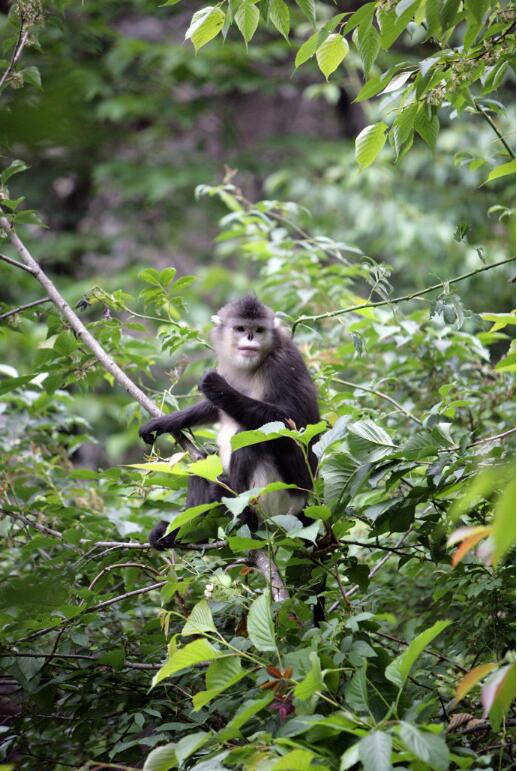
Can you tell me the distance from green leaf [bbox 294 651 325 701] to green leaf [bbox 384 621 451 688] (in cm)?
18

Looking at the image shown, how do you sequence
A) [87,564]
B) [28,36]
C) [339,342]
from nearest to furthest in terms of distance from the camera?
[87,564]
[28,36]
[339,342]

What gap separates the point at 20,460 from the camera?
158 inches

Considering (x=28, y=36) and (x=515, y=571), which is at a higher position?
(x=28, y=36)

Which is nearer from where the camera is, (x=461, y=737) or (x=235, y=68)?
(x=461, y=737)

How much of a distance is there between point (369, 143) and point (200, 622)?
4.63 feet

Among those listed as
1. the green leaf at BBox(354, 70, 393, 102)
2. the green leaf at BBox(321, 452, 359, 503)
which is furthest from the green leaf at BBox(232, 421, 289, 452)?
the green leaf at BBox(354, 70, 393, 102)

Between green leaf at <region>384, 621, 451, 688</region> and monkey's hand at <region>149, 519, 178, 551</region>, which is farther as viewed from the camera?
monkey's hand at <region>149, 519, 178, 551</region>

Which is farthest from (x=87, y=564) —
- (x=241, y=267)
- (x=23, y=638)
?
(x=241, y=267)

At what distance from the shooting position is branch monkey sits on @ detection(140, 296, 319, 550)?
11.9 ft

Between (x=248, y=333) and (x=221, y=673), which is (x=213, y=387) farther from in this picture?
(x=221, y=673)

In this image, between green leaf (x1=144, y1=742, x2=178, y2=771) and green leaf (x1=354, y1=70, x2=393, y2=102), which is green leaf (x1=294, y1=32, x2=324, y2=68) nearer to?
green leaf (x1=354, y1=70, x2=393, y2=102)

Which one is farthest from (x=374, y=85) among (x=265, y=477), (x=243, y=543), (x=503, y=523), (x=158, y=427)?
(x=265, y=477)

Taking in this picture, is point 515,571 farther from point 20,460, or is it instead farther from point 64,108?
point 20,460

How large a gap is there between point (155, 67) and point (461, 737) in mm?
10647
